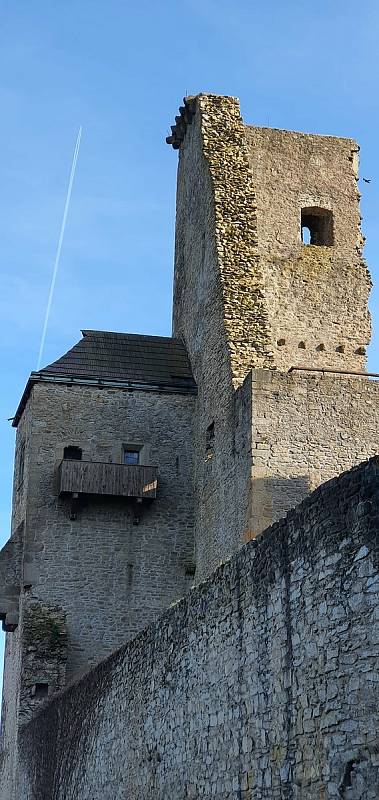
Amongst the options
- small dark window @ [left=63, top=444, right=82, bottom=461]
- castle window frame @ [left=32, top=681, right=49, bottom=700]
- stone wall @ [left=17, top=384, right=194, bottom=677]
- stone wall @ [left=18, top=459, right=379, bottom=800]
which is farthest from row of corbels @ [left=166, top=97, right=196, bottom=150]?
stone wall @ [left=18, top=459, right=379, bottom=800]

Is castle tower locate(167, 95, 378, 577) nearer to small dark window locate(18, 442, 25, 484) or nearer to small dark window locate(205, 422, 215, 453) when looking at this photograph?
small dark window locate(205, 422, 215, 453)

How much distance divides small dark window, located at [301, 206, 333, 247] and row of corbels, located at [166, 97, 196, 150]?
10.1 ft

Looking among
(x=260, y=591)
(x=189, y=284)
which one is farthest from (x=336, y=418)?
(x=260, y=591)

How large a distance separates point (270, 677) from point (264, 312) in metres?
11.6

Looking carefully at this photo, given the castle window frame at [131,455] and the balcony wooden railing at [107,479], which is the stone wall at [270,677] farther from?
the castle window frame at [131,455]

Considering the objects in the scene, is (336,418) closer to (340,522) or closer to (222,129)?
(222,129)

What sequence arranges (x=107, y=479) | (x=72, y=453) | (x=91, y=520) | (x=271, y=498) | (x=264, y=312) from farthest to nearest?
(x=72, y=453) → (x=91, y=520) → (x=107, y=479) → (x=264, y=312) → (x=271, y=498)

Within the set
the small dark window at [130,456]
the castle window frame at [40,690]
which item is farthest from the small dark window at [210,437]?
the castle window frame at [40,690]

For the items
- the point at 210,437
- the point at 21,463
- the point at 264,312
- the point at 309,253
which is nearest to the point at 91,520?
the point at 21,463

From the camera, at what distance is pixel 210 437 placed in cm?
2083

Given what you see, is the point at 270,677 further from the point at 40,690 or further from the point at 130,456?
the point at 130,456

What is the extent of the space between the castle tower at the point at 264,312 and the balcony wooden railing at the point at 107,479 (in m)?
0.99

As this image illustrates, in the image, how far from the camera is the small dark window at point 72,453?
22.2 meters

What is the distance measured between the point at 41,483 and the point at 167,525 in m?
2.53
